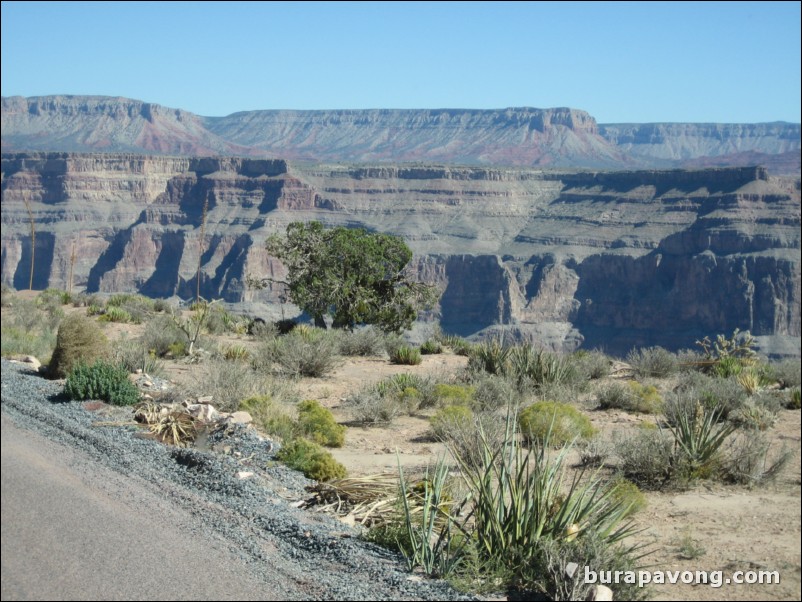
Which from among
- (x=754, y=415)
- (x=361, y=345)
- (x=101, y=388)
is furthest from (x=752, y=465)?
(x=361, y=345)

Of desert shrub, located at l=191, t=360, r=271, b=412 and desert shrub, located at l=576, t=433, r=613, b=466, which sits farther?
desert shrub, located at l=191, t=360, r=271, b=412

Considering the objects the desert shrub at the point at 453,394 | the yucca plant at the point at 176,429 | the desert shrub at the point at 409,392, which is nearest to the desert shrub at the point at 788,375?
the desert shrub at the point at 453,394

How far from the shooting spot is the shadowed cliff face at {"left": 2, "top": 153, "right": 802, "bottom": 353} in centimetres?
8888

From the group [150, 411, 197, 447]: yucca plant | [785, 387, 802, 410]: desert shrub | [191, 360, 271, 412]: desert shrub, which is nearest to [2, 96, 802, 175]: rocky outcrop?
[191, 360, 271, 412]: desert shrub

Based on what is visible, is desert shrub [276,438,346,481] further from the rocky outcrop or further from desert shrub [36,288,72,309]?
the rocky outcrop

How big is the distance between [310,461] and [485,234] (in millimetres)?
101591

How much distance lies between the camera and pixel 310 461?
868 cm

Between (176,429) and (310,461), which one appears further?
(176,429)

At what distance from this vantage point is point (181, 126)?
652ft

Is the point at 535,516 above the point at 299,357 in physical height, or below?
above

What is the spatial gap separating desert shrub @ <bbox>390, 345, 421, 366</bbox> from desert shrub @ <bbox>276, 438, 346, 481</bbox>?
7.40m

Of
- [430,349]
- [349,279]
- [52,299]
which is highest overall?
[349,279]

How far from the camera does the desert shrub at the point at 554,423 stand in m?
9.77

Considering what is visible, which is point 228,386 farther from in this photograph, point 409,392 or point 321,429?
point 409,392
